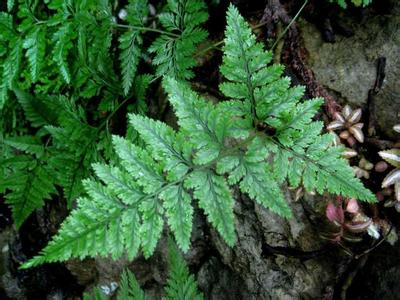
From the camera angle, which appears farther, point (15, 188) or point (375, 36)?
point (15, 188)

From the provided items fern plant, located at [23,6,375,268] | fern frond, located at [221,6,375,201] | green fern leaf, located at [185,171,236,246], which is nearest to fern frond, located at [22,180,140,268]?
fern plant, located at [23,6,375,268]

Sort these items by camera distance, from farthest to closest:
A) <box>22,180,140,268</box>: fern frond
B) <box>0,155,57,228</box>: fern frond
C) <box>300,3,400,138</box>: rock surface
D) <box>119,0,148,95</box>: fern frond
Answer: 1. <box>0,155,57,228</box>: fern frond
2. <box>119,0,148,95</box>: fern frond
3. <box>300,3,400,138</box>: rock surface
4. <box>22,180,140,268</box>: fern frond

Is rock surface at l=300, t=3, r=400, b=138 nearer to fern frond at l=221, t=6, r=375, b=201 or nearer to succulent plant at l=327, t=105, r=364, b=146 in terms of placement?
succulent plant at l=327, t=105, r=364, b=146

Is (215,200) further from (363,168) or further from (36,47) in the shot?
(36,47)

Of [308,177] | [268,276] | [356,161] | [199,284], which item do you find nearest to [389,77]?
[356,161]

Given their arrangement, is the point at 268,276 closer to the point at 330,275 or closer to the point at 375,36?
the point at 330,275

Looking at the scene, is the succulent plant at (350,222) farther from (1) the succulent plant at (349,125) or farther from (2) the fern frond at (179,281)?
(2) the fern frond at (179,281)

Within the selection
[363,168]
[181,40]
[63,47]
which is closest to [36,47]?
[63,47]
